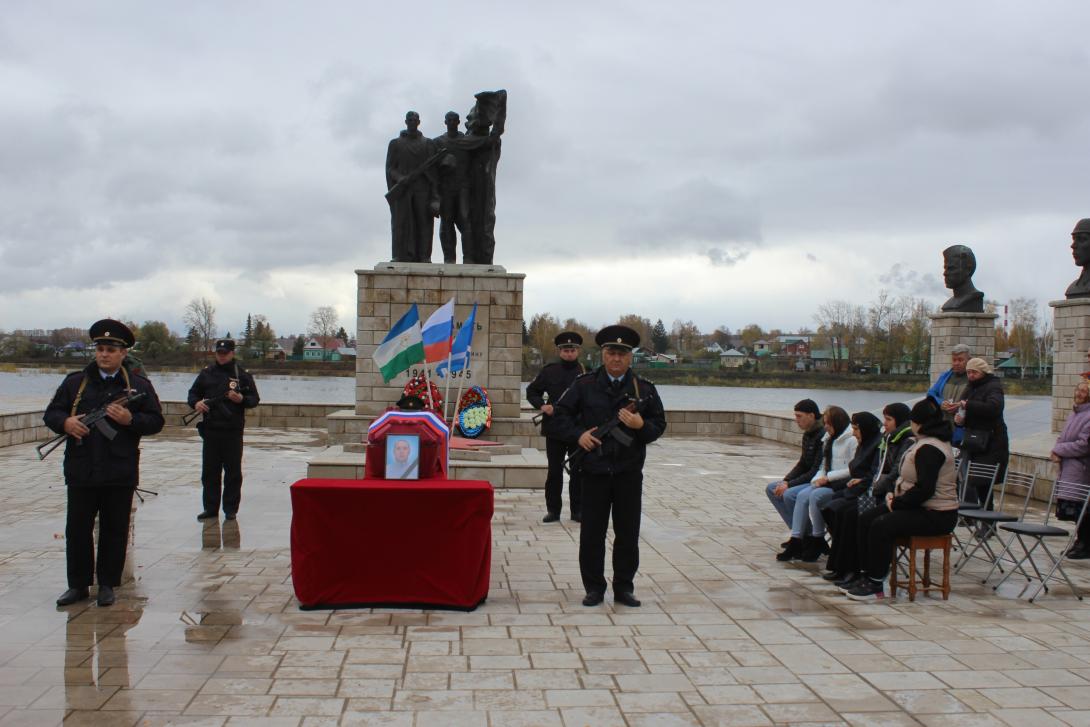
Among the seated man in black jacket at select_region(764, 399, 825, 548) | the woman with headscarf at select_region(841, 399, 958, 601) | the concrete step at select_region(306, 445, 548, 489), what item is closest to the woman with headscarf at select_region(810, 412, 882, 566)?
the seated man in black jacket at select_region(764, 399, 825, 548)

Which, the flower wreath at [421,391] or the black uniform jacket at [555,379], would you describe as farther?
the flower wreath at [421,391]

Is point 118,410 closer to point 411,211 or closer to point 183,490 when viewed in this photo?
point 183,490

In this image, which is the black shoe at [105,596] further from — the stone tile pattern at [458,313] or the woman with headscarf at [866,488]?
the stone tile pattern at [458,313]

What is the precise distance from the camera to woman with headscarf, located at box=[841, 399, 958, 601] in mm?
6043

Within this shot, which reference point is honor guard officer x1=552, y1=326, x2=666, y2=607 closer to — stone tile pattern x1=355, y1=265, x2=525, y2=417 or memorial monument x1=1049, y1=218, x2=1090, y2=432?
stone tile pattern x1=355, y1=265, x2=525, y2=417

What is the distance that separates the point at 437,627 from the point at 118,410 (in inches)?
97.0

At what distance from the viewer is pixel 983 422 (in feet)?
26.8

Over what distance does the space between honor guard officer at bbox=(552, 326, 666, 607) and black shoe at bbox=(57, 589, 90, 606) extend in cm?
323

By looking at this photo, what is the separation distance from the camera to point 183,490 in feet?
35.0

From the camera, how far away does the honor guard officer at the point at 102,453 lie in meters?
5.80

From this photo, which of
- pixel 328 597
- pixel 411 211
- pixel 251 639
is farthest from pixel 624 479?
pixel 411 211

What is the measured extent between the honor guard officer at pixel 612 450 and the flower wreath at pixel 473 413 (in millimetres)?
8305

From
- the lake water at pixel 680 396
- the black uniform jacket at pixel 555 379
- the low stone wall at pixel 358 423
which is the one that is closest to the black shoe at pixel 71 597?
the black uniform jacket at pixel 555 379

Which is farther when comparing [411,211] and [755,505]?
[411,211]
